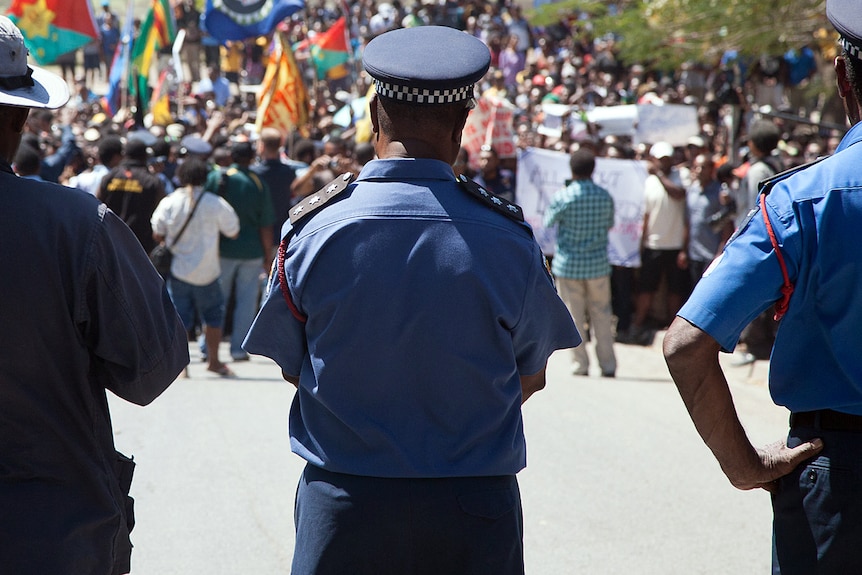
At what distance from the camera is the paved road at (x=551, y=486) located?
202 inches

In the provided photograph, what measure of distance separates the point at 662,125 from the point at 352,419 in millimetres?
10851

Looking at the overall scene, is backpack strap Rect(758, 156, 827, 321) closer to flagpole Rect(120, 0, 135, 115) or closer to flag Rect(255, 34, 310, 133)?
flag Rect(255, 34, 310, 133)

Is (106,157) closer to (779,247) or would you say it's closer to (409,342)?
(409,342)

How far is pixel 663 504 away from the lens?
5934mm

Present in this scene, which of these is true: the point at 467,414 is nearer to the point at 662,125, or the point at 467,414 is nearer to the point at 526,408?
the point at 526,408

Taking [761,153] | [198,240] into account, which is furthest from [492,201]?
[761,153]

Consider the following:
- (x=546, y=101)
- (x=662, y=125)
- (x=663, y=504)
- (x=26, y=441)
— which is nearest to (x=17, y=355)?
(x=26, y=441)

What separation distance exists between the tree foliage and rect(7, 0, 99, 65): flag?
7150mm

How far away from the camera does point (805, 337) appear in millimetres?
2426

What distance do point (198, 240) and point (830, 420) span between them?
7.29m

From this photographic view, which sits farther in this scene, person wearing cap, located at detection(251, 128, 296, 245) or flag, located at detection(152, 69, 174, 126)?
flag, located at detection(152, 69, 174, 126)

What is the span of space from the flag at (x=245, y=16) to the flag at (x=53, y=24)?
1.90 m

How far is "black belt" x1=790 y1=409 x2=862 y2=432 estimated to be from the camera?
239cm


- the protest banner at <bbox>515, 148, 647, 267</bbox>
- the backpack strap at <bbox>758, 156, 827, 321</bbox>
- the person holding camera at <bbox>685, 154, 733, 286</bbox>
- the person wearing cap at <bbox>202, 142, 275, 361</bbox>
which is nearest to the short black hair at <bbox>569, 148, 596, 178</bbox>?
the protest banner at <bbox>515, 148, 647, 267</bbox>
